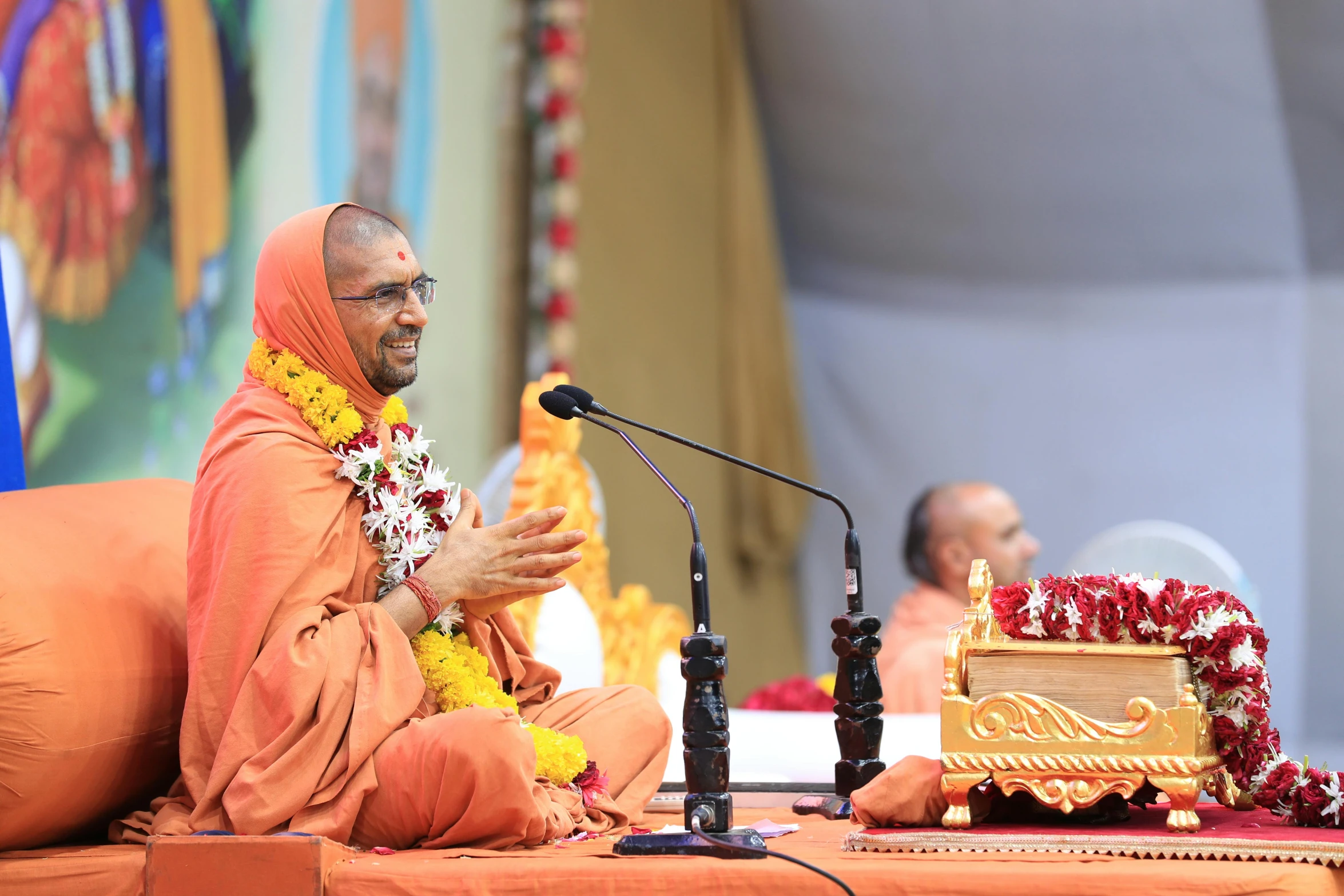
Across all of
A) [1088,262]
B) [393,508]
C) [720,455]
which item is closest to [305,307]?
[393,508]

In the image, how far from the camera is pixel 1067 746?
2.38 metres

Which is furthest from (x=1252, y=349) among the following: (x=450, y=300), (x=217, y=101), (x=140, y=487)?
(x=140, y=487)

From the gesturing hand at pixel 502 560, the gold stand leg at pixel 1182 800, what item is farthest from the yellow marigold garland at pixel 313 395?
the gold stand leg at pixel 1182 800

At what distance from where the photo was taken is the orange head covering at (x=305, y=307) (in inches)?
109

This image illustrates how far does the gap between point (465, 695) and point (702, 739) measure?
0.52 m

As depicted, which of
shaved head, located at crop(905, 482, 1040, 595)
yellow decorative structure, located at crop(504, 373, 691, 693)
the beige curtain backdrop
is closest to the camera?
yellow decorative structure, located at crop(504, 373, 691, 693)

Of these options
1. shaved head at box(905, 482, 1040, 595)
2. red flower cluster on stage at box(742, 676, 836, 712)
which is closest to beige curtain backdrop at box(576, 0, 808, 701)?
shaved head at box(905, 482, 1040, 595)

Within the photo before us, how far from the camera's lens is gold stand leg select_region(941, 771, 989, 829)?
2.39 m

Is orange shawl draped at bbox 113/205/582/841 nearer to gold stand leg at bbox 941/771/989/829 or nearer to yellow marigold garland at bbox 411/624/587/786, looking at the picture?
yellow marigold garland at bbox 411/624/587/786

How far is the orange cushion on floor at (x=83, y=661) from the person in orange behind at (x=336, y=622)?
0.10 meters

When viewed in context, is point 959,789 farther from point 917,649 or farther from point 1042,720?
point 917,649

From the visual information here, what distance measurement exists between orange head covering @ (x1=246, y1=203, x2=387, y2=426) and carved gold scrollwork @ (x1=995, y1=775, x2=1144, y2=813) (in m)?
1.32

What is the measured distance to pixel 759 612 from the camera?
8.77 m

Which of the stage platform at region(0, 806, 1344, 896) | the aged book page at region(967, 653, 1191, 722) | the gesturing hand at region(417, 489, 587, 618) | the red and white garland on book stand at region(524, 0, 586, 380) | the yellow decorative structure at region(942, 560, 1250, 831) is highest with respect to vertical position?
the red and white garland on book stand at region(524, 0, 586, 380)
